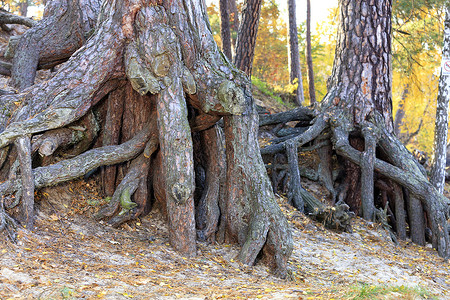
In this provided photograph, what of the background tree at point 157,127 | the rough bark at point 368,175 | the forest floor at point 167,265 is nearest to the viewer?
the forest floor at point 167,265

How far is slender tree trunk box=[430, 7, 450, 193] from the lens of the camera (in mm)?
9531

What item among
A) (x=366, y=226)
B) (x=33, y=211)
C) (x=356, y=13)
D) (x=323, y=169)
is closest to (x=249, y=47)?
(x=356, y=13)

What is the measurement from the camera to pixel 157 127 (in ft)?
17.9

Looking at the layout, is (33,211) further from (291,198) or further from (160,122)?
(291,198)

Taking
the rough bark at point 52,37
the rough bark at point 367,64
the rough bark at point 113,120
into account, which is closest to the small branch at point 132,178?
the rough bark at point 113,120

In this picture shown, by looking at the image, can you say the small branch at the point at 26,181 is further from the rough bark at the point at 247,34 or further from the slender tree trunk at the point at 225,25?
the slender tree trunk at the point at 225,25

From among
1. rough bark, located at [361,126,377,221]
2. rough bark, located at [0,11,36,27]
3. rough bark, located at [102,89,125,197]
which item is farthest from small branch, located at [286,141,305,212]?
rough bark, located at [0,11,36,27]

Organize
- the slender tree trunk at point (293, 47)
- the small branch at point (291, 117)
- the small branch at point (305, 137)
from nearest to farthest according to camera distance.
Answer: the small branch at point (305, 137) < the small branch at point (291, 117) < the slender tree trunk at point (293, 47)

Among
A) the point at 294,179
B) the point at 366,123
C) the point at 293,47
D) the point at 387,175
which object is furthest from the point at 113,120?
the point at 293,47

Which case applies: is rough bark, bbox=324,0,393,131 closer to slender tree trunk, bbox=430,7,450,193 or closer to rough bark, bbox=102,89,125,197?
slender tree trunk, bbox=430,7,450,193

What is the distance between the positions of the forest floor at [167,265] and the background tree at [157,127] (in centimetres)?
26

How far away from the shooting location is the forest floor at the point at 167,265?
11.4 feet

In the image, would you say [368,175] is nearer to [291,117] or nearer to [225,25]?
[291,117]

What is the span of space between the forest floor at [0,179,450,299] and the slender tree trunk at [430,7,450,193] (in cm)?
333
